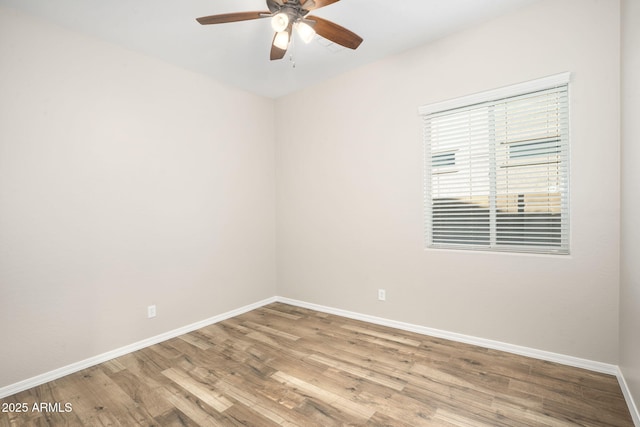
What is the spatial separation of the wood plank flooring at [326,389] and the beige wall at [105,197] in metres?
0.46

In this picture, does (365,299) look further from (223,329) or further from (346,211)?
(223,329)

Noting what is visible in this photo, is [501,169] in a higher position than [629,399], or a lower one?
higher

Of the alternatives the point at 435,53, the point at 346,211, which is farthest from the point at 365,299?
the point at 435,53

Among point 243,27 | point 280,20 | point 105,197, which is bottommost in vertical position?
point 105,197

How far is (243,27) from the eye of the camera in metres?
2.62

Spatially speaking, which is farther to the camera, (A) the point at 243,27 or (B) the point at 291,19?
(A) the point at 243,27

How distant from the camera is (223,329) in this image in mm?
3334

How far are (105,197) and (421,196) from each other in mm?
2947

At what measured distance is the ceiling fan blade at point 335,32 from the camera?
6.61ft

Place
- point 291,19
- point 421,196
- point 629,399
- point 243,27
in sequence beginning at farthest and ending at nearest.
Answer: point 421,196, point 243,27, point 291,19, point 629,399

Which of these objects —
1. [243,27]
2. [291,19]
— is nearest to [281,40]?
[291,19]

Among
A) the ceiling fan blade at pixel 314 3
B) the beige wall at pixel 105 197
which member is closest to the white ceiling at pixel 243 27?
the beige wall at pixel 105 197

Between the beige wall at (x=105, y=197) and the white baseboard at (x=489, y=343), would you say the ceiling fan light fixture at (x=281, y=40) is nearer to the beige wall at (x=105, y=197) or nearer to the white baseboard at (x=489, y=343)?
the beige wall at (x=105, y=197)

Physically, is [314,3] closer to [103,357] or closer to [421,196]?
[421,196]
